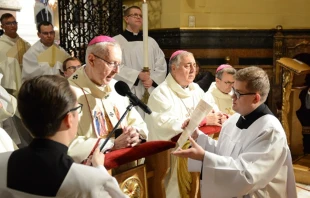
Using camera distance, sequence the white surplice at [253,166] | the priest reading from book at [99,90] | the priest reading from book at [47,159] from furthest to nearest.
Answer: the priest reading from book at [99,90]
the white surplice at [253,166]
the priest reading from book at [47,159]

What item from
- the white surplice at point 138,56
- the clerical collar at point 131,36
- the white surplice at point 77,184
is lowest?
the white surplice at point 77,184

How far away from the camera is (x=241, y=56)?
6.92 metres

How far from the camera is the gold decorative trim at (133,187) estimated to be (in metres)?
2.49

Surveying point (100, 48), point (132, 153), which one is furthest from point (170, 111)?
point (132, 153)

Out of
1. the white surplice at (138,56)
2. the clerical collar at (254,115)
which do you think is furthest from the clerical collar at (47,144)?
the white surplice at (138,56)

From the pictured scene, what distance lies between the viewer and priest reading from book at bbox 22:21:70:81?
586 cm

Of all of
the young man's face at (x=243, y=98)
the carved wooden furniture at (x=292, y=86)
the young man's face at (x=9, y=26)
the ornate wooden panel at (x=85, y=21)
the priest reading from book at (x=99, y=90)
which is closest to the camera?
the young man's face at (x=243, y=98)

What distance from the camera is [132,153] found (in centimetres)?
251

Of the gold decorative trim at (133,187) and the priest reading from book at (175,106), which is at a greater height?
the priest reading from book at (175,106)

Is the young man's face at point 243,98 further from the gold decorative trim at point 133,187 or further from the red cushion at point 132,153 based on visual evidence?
the gold decorative trim at point 133,187

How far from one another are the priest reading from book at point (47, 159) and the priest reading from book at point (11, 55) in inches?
182

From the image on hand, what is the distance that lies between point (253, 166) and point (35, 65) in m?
3.97

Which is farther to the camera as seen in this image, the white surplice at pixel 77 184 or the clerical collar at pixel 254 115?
the clerical collar at pixel 254 115

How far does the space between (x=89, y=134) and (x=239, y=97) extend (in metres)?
1.00
